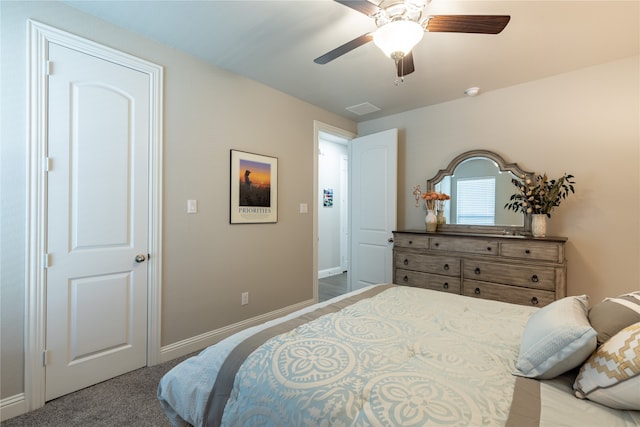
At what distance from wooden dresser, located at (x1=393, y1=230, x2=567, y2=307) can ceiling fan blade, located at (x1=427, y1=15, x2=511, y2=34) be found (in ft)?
5.91

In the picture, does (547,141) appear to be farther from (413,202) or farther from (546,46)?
(413,202)

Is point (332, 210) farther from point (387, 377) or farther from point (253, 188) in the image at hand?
point (387, 377)

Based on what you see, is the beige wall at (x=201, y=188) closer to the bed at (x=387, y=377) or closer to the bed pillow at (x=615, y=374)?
the bed at (x=387, y=377)

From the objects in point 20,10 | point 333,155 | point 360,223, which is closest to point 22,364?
point 20,10

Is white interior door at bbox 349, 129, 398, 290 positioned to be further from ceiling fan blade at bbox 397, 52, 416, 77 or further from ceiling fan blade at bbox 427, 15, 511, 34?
ceiling fan blade at bbox 427, 15, 511, 34

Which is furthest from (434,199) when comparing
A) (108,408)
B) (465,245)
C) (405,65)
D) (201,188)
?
(108,408)

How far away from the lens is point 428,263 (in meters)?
3.02

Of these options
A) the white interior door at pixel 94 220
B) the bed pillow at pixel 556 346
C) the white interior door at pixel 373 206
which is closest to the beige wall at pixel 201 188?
the white interior door at pixel 94 220

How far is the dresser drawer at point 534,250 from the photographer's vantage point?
7.77 ft

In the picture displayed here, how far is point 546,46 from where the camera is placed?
228 cm

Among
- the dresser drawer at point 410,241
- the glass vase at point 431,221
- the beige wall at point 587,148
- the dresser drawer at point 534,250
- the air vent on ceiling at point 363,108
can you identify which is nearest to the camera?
the dresser drawer at point 534,250

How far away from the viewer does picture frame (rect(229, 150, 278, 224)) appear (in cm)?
282

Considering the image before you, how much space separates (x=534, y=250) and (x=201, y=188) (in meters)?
2.95

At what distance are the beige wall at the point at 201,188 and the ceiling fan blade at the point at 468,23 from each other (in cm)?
194
